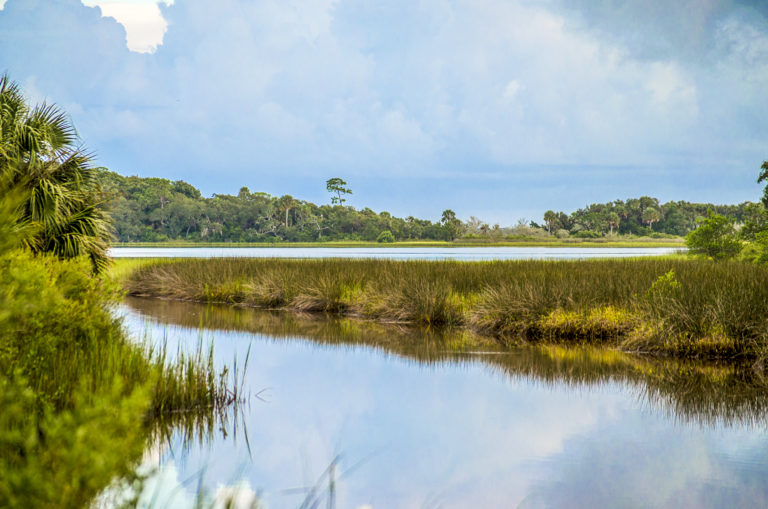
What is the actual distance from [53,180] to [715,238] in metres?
24.6

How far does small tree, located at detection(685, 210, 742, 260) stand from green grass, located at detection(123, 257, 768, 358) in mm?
11379

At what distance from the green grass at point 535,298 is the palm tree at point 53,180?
5.82 m

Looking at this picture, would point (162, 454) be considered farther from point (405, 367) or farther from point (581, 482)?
point (405, 367)

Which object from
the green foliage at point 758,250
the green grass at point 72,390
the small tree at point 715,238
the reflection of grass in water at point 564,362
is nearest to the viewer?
the green grass at point 72,390

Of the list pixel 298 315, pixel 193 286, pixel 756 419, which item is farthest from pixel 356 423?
pixel 193 286

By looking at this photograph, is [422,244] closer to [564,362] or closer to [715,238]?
[715,238]

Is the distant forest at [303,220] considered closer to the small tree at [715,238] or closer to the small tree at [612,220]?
the small tree at [612,220]

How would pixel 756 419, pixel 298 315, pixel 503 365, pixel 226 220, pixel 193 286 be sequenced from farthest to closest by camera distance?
pixel 226 220
pixel 193 286
pixel 298 315
pixel 503 365
pixel 756 419

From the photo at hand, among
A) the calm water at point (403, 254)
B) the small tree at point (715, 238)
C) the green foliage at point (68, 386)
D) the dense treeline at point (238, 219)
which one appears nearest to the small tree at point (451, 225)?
the dense treeline at point (238, 219)

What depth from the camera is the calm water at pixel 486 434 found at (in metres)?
5.09

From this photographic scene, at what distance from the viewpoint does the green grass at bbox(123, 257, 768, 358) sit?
9.83 metres

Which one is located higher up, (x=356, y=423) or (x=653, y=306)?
(x=653, y=306)

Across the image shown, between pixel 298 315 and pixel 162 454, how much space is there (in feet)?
35.0

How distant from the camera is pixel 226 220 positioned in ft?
227
